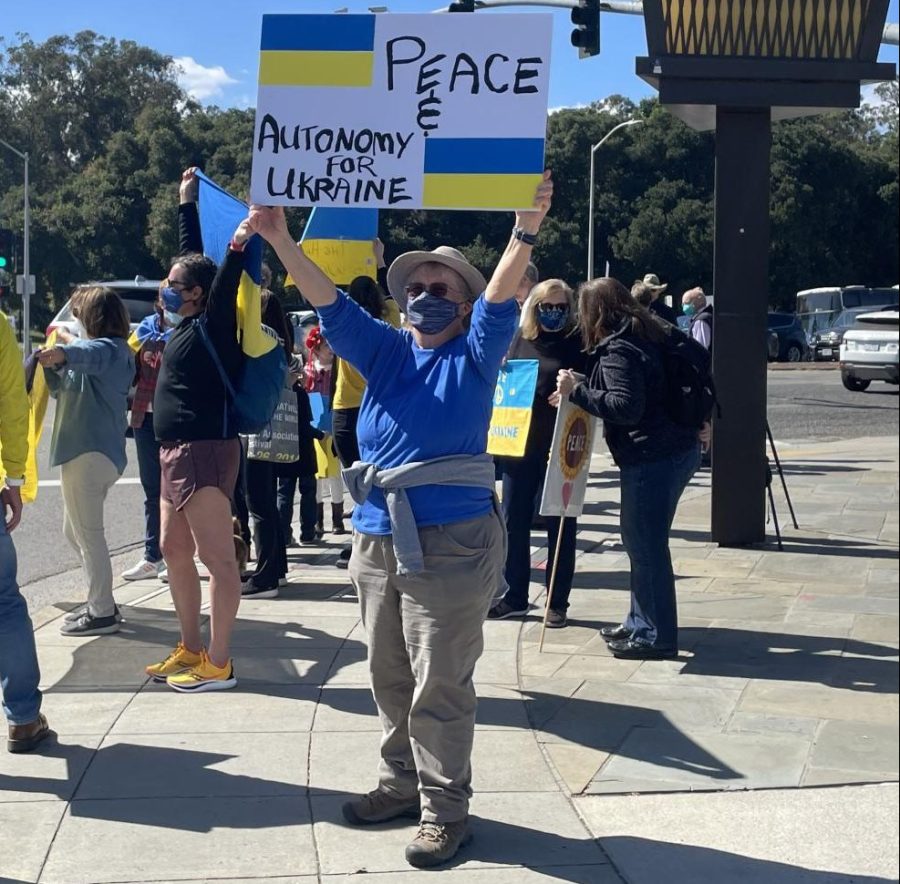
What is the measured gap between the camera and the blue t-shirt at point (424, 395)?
4.07 m

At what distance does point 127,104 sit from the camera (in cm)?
6156

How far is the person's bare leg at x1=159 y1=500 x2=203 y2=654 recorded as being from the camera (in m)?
5.78

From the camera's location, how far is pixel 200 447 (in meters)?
5.60

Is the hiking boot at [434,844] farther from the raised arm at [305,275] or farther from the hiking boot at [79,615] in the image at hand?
the hiking boot at [79,615]

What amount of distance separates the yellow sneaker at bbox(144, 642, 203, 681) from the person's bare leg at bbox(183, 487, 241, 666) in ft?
0.74

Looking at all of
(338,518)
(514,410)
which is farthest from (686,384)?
(338,518)

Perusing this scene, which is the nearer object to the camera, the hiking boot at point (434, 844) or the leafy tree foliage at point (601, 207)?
the hiking boot at point (434, 844)

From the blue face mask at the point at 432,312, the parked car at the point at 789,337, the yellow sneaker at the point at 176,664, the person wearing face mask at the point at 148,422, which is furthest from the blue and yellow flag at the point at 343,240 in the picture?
the parked car at the point at 789,337

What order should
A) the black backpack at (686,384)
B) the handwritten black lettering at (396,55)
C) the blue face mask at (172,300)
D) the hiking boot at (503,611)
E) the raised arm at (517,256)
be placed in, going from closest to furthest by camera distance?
1. the raised arm at (517,256)
2. the handwritten black lettering at (396,55)
3. the blue face mask at (172,300)
4. the black backpack at (686,384)
5. the hiking boot at (503,611)

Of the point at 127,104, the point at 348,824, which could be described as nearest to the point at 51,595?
the point at 348,824

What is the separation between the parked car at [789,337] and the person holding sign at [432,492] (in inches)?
1335

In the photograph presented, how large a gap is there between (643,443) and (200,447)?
2.05 meters

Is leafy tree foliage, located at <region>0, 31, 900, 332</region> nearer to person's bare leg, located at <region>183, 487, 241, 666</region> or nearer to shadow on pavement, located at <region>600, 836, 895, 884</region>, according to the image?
person's bare leg, located at <region>183, 487, 241, 666</region>

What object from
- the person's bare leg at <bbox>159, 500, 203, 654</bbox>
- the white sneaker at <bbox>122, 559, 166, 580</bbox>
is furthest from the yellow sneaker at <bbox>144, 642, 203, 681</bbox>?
the white sneaker at <bbox>122, 559, 166, 580</bbox>
